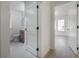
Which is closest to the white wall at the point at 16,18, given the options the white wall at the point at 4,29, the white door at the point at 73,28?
the white door at the point at 73,28

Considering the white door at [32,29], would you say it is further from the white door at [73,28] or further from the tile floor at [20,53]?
the white door at [73,28]

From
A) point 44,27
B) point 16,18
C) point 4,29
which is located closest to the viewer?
point 4,29

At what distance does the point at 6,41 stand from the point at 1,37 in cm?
12

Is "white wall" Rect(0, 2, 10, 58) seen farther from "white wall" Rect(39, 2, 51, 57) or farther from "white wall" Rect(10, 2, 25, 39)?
"white wall" Rect(10, 2, 25, 39)

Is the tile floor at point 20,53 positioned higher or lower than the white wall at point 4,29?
lower

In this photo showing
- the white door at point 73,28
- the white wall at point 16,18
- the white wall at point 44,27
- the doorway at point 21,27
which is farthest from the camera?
the white wall at point 16,18

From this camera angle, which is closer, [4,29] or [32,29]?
[4,29]

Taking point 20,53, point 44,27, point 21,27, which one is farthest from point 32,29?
point 21,27

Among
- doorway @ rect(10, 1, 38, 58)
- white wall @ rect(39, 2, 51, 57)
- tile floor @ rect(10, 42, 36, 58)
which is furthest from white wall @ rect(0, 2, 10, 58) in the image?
doorway @ rect(10, 1, 38, 58)

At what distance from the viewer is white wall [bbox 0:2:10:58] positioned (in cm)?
172

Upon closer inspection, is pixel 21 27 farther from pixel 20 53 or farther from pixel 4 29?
pixel 4 29

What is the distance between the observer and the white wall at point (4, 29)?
1.72 metres

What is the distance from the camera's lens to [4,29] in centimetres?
176

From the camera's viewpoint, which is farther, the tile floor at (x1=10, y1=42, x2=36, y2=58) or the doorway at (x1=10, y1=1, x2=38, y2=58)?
the doorway at (x1=10, y1=1, x2=38, y2=58)
